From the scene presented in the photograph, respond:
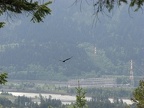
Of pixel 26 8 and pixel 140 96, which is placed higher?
pixel 26 8

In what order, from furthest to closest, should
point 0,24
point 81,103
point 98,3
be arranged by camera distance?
point 81,103
point 0,24
point 98,3

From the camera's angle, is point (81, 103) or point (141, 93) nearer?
point (141, 93)

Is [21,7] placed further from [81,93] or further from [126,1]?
[81,93]

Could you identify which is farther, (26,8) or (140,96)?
(140,96)

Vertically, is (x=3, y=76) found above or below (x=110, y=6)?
below

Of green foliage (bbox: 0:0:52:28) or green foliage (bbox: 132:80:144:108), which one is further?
green foliage (bbox: 132:80:144:108)

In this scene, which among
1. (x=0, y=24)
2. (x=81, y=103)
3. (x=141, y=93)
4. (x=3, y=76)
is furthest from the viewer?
(x=81, y=103)

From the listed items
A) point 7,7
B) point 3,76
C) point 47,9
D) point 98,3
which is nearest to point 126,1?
point 98,3

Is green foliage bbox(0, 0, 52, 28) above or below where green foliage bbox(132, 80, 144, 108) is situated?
above
